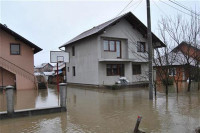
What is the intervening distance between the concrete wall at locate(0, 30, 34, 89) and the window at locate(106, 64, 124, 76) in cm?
808

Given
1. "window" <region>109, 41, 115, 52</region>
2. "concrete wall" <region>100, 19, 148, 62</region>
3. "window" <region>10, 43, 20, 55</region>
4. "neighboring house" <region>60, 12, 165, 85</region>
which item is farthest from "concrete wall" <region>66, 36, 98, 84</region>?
"window" <region>10, 43, 20, 55</region>

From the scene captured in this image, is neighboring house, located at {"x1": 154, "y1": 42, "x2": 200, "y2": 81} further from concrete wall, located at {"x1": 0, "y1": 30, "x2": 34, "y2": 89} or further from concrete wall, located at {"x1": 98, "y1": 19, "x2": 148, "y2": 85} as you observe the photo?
concrete wall, located at {"x1": 0, "y1": 30, "x2": 34, "y2": 89}

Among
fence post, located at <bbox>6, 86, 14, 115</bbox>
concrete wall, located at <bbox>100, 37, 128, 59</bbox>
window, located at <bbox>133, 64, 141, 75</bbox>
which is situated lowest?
fence post, located at <bbox>6, 86, 14, 115</bbox>

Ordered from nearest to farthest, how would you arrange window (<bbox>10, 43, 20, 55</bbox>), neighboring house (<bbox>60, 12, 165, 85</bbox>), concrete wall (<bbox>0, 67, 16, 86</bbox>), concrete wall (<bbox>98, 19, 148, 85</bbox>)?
concrete wall (<bbox>0, 67, 16, 86</bbox>)
window (<bbox>10, 43, 20, 55</bbox>)
neighboring house (<bbox>60, 12, 165, 85</bbox>)
concrete wall (<bbox>98, 19, 148, 85</bbox>)

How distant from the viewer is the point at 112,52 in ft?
65.0

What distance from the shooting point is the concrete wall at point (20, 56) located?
17188 mm

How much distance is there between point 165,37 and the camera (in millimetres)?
12859

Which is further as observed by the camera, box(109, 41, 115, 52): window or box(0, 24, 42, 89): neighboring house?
box(109, 41, 115, 52): window

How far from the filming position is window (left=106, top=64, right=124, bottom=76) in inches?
775

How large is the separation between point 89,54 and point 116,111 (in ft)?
42.4

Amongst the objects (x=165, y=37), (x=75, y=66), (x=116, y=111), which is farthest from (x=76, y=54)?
(x=116, y=111)

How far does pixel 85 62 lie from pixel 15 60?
24.6ft

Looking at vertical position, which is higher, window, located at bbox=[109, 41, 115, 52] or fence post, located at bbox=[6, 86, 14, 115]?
window, located at bbox=[109, 41, 115, 52]

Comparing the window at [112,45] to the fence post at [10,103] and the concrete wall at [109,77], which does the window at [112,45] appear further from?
the fence post at [10,103]
